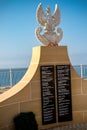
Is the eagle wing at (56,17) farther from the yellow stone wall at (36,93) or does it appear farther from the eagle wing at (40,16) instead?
the yellow stone wall at (36,93)

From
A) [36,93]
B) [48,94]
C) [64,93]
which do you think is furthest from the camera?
[64,93]

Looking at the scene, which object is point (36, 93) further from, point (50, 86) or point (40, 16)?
point (40, 16)

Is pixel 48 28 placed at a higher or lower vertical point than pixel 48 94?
higher

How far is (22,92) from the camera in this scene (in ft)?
22.2

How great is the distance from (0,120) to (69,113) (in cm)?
203

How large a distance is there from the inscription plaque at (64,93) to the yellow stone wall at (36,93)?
0.13 metres

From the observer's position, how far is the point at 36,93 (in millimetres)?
7000

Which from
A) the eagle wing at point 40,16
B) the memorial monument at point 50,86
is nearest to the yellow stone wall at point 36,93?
the memorial monument at point 50,86

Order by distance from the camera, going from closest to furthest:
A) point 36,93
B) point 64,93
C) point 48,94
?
point 36,93 < point 48,94 < point 64,93

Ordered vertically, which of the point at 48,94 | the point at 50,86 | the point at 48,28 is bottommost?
the point at 48,94

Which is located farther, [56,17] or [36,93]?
[56,17]

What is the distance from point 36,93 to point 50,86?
0.42m


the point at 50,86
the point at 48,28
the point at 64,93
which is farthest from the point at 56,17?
the point at 64,93

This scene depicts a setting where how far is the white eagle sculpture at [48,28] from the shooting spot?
7156mm
